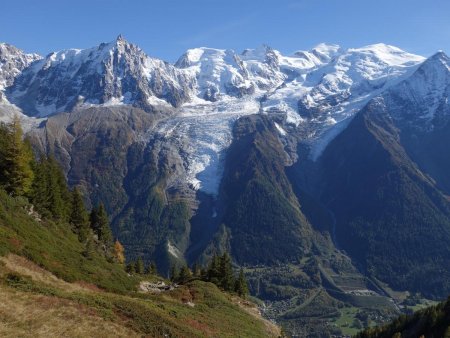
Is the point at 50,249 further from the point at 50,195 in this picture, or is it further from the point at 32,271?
the point at 50,195

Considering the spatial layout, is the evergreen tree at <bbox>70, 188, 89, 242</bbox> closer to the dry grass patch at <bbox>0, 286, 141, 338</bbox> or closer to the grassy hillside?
the grassy hillside

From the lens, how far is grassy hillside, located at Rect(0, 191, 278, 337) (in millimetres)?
44812

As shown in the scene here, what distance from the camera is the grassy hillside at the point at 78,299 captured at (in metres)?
44.8

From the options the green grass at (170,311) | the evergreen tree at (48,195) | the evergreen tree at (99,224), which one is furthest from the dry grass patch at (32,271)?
the evergreen tree at (99,224)

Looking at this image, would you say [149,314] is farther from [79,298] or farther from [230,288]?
[230,288]

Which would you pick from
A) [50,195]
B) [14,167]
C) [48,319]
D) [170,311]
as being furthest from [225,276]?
[48,319]

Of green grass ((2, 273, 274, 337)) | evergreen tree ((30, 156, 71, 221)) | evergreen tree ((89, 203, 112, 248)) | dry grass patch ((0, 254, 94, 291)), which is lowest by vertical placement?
green grass ((2, 273, 274, 337))

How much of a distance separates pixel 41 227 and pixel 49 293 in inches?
1176

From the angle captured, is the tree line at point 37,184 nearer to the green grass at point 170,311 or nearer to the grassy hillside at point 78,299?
the grassy hillside at point 78,299

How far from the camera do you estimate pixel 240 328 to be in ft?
237

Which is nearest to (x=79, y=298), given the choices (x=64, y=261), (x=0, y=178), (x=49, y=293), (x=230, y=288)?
(x=49, y=293)

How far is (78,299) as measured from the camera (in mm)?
50188

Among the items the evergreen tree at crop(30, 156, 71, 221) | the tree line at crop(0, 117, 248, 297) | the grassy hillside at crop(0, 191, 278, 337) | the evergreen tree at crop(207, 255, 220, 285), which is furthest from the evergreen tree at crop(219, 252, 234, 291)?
the evergreen tree at crop(30, 156, 71, 221)

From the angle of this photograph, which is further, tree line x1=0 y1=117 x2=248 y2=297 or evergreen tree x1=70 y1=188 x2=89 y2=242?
evergreen tree x1=70 y1=188 x2=89 y2=242
